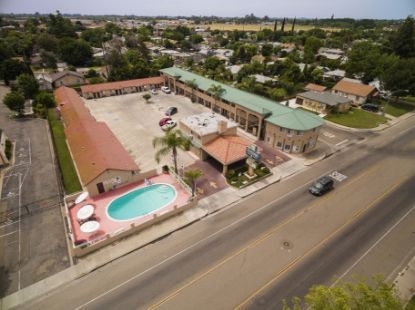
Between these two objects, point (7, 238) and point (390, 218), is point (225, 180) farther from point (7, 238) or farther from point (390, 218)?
point (7, 238)

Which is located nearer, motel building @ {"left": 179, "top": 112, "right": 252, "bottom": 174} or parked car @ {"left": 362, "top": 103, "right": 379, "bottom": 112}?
motel building @ {"left": 179, "top": 112, "right": 252, "bottom": 174}

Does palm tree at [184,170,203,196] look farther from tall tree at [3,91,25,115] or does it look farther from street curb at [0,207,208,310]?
tall tree at [3,91,25,115]

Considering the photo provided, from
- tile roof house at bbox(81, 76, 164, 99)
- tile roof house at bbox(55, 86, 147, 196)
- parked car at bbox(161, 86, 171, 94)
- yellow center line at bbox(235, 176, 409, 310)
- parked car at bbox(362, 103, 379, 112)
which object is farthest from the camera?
parked car at bbox(161, 86, 171, 94)

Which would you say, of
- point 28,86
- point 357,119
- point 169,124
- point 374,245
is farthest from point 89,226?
point 357,119

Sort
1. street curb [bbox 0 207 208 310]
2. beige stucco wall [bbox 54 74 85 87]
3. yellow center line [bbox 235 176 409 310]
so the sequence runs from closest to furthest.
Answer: street curb [bbox 0 207 208 310] < yellow center line [bbox 235 176 409 310] < beige stucco wall [bbox 54 74 85 87]

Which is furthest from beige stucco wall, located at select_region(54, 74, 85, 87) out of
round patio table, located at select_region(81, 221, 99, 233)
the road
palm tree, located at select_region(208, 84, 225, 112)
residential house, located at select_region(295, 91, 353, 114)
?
the road

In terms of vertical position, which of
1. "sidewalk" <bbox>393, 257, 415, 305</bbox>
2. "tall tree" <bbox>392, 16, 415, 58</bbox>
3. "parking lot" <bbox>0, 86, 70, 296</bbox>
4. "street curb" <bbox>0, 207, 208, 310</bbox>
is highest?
"tall tree" <bbox>392, 16, 415, 58</bbox>

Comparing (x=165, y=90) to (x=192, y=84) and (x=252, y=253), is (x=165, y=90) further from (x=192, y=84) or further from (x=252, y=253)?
(x=252, y=253)
